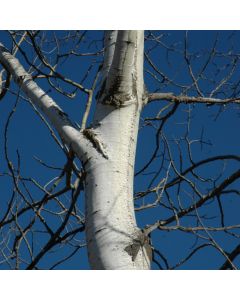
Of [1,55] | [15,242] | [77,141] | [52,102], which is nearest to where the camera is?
[77,141]

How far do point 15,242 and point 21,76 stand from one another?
859mm

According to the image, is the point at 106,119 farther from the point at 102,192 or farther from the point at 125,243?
the point at 125,243

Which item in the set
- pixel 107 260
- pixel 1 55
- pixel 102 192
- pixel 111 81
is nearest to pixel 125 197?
pixel 102 192

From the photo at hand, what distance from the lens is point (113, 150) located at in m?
1.60

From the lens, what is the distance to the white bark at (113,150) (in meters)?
1.40

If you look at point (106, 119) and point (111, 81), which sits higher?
point (111, 81)

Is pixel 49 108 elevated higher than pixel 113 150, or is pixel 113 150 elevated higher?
pixel 49 108

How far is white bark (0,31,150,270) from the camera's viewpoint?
4.60 ft

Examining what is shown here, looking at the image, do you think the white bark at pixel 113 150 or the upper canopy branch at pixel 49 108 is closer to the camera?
the white bark at pixel 113 150

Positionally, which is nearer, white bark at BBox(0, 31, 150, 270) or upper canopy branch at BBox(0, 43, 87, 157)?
white bark at BBox(0, 31, 150, 270)

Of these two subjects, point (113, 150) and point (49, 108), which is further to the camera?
point (49, 108)

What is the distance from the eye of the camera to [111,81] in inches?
68.6
